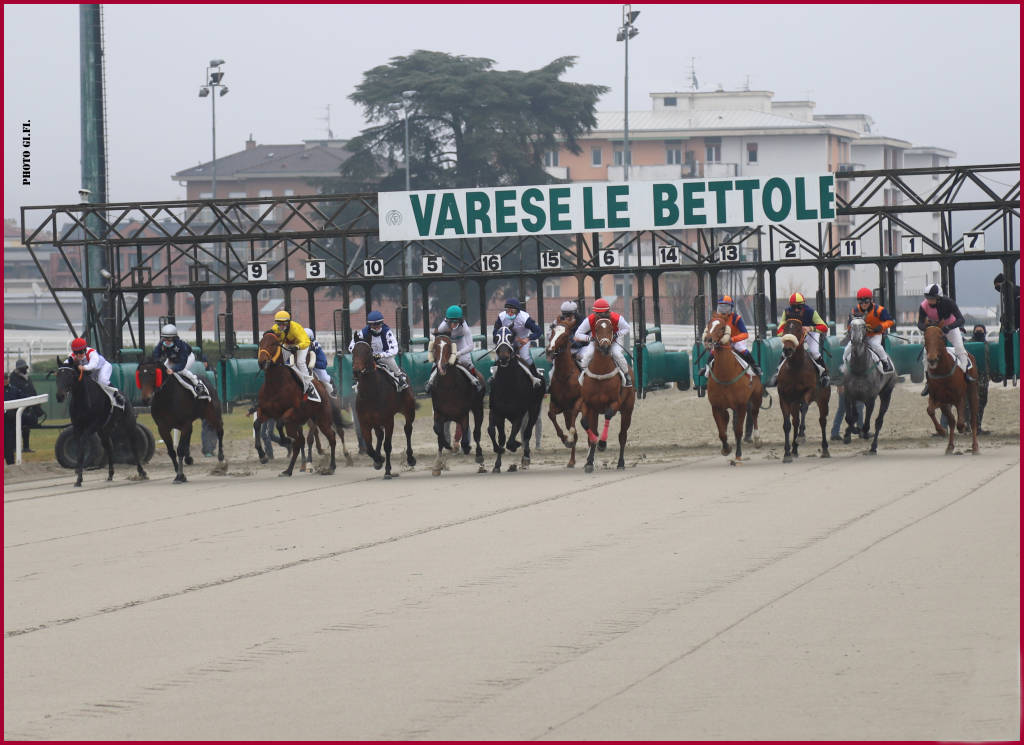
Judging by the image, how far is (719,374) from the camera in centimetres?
1962

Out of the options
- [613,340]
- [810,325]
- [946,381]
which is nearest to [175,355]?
[613,340]

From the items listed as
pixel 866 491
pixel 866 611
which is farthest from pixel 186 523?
pixel 866 611

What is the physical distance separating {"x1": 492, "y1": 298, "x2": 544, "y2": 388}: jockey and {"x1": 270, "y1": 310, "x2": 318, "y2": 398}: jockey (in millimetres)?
2413

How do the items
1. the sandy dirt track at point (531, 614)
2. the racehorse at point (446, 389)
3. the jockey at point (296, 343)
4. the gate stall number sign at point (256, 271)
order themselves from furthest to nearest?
the gate stall number sign at point (256, 271)
the jockey at point (296, 343)
the racehorse at point (446, 389)
the sandy dirt track at point (531, 614)

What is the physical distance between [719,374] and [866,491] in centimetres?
428

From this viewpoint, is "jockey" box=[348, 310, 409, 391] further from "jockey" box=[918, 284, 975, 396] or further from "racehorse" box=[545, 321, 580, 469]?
"jockey" box=[918, 284, 975, 396]

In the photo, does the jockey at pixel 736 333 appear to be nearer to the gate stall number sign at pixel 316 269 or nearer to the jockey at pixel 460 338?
the jockey at pixel 460 338

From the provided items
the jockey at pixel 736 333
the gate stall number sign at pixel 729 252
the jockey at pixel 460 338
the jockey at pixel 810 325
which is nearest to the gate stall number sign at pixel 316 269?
the gate stall number sign at pixel 729 252

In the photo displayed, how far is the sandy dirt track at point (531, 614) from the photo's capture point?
6.76m

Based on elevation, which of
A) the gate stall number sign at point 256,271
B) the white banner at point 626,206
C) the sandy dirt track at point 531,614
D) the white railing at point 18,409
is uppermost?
the white banner at point 626,206

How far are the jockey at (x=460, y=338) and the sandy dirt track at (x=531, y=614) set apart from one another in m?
2.76

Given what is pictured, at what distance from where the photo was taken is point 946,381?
2006cm

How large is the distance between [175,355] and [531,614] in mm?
11888

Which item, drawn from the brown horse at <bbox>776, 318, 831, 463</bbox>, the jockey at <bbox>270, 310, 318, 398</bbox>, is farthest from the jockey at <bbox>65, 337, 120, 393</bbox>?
the brown horse at <bbox>776, 318, 831, 463</bbox>
